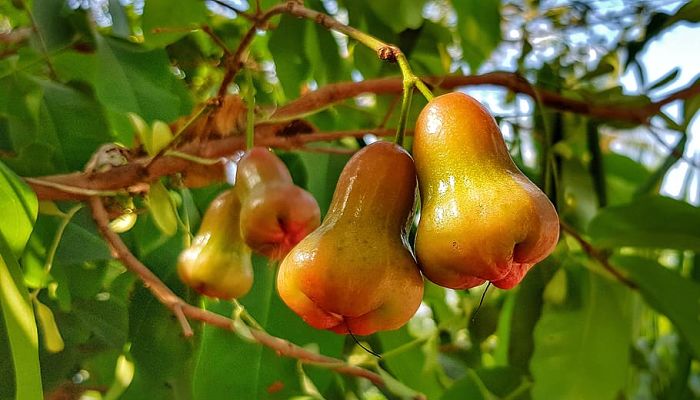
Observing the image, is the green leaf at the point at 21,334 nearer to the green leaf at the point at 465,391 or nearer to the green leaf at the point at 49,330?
the green leaf at the point at 49,330

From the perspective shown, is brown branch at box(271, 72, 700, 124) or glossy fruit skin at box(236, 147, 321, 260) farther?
brown branch at box(271, 72, 700, 124)

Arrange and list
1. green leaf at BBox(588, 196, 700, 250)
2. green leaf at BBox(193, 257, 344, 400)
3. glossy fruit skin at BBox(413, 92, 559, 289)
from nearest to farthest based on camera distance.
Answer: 1. glossy fruit skin at BBox(413, 92, 559, 289)
2. green leaf at BBox(193, 257, 344, 400)
3. green leaf at BBox(588, 196, 700, 250)

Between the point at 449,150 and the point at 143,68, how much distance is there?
423 mm

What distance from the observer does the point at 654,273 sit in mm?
794

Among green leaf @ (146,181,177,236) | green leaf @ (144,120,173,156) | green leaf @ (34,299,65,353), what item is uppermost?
green leaf @ (144,120,173,156)

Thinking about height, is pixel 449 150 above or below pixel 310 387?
above

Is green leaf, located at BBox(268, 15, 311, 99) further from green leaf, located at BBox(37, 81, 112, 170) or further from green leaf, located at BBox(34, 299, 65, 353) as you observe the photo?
green leaf, located at BBox(34, 299, 65, 353)

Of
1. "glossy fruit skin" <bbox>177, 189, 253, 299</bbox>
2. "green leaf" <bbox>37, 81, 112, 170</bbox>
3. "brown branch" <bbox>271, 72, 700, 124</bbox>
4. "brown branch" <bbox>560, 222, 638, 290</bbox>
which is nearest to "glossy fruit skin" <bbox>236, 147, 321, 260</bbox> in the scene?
"glossy fruit skin" <bbox>177, 189, 253, 299</bbox>

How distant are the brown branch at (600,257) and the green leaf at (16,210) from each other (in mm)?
499

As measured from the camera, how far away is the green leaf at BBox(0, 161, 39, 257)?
0.44m

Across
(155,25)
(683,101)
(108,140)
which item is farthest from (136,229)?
(683,101)

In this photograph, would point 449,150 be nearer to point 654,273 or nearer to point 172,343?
point 172,343

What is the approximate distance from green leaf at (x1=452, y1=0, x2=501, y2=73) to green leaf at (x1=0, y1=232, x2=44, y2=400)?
54 cm

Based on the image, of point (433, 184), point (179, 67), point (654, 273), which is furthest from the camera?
point (179, 67)
